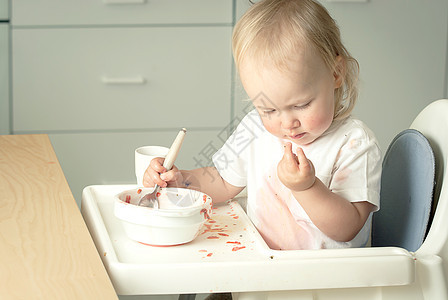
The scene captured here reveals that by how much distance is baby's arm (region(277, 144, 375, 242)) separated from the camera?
0.82 meters

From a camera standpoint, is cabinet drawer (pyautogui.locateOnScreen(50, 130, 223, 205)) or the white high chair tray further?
cabinet drawer (pyautogui.locateOnScreen(50, 130, 223, 205))

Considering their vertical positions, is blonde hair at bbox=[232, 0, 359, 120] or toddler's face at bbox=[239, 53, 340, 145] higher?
blonde hair at bbox=[232, 0, 359, 120]

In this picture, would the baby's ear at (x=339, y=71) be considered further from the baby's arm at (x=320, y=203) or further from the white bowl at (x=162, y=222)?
the white bowl at (x=162, y=222)

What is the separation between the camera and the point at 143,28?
7.34ft

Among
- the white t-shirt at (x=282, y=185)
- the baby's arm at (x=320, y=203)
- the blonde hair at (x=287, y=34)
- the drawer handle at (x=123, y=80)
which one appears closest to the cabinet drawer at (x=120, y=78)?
the drawer handle at (x=123, y=80)

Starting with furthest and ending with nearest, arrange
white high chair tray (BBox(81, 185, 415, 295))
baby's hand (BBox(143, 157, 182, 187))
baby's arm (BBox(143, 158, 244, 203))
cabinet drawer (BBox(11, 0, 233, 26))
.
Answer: cabinet drawer (BBox(11, 0, 233, 26)), baby's arm (BBox(143, 158, 244, 203)), baby's hand (BBox(143, 157, 182, 187)), white high chair tray (BBox(81, 185, 415, 295))

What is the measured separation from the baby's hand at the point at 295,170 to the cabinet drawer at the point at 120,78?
4.92ft

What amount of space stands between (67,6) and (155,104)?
0.44 m

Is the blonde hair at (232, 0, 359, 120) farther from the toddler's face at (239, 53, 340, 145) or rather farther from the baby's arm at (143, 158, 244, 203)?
the baby's arm at (143, 158, 244, 203)

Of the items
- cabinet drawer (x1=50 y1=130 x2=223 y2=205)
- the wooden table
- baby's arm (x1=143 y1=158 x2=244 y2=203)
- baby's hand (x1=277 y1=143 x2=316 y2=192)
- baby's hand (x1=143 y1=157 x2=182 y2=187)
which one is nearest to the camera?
the wooden table

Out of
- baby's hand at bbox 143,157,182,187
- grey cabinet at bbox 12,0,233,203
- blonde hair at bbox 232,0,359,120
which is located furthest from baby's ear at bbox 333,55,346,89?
grey cabinet at bbox 12,0,233,203

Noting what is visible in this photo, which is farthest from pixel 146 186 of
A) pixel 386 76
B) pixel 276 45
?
pixel 386 76

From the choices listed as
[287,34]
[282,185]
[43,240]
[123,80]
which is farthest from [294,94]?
[123,80]

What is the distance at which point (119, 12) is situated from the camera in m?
2.21
